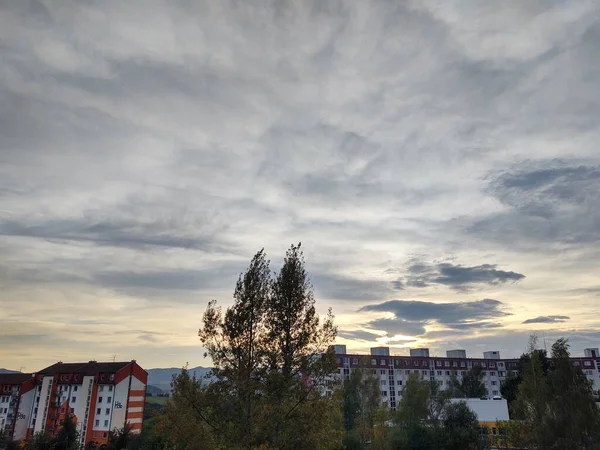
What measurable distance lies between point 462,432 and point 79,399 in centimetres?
8186

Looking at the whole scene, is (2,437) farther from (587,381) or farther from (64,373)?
(587,381)

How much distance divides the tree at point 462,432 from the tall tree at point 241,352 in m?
44.4

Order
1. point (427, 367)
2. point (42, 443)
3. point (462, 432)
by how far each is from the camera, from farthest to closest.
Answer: point (427, 367) < point (42, 443) < point (462, 432)

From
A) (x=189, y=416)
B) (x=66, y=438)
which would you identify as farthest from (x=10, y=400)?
(x=189, y=416)

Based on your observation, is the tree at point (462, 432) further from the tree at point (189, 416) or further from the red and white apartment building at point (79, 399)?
the red and white apartment building at point (79, 399)

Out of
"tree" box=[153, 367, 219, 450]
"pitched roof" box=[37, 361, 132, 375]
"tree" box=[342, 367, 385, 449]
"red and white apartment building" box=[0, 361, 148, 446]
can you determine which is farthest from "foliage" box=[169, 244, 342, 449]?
"pitched roof" box=[37, 361, 132, 375]

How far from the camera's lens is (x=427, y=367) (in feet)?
461

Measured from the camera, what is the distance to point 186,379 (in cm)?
2158

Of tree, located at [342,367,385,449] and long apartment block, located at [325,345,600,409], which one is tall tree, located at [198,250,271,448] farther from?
long apartment block, located at [325,345,600,409]

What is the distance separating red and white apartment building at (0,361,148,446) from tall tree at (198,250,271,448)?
3227 inches

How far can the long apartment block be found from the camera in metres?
134

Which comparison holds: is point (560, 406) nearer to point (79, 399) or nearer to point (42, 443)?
point (42, 443)

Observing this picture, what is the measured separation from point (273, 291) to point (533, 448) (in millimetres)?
25540

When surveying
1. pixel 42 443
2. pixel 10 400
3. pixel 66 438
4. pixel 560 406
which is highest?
pixel 560 406
